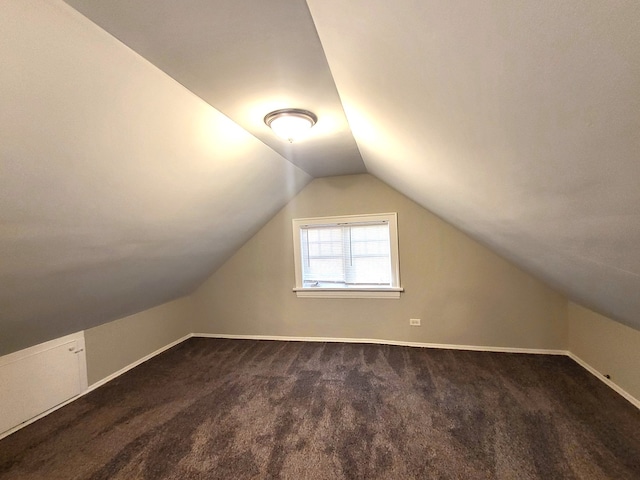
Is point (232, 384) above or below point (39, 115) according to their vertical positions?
below

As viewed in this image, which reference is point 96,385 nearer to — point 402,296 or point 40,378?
point 40,378

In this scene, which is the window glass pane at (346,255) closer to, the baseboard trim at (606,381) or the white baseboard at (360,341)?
the white baseboard at (360,341)

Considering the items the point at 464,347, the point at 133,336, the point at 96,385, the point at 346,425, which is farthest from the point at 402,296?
the point at 96,385

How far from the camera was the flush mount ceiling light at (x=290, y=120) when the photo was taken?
1.92 meters

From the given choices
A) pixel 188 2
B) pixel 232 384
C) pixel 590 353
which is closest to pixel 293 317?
pixel 232 384

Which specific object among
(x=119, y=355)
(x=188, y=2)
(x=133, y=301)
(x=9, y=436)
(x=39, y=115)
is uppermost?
(x=188, y=2)

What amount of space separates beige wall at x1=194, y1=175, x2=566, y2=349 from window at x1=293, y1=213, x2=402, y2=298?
0.10m

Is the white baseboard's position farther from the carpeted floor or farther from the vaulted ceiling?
the vaulted ceiling

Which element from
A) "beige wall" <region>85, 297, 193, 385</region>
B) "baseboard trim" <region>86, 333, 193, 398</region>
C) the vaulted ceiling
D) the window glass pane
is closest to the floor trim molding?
"baseboard trim" <region>86, 333, 193, 398</region>

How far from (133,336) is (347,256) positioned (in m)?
2.77

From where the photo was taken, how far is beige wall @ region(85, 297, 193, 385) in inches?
122

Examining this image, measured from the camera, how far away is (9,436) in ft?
7.71

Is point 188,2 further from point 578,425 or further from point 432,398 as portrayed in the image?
point 578,425

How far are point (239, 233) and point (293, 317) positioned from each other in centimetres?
137
